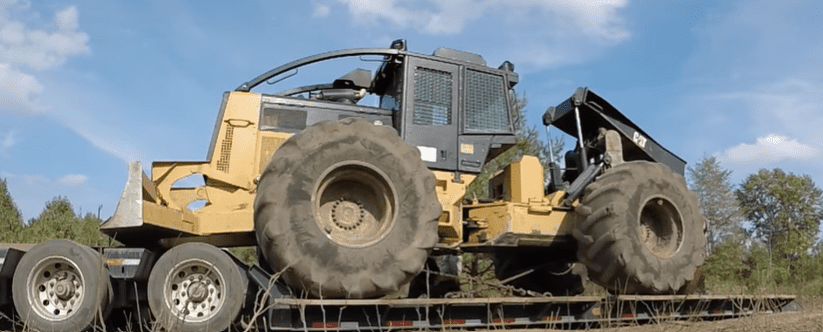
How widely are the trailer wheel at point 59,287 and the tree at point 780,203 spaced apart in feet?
124

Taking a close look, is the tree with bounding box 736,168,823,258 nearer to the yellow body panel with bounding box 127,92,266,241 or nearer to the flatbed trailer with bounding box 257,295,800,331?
the flatbed trailer with bounding box 257,295,800,331

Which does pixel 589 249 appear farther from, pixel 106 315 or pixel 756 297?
pixel 106 315

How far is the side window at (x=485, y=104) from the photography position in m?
8.44

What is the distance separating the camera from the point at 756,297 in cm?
872

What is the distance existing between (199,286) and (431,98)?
10.8 feet

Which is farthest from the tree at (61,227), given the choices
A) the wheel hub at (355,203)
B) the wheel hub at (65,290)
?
the wheel hub at (355,203)

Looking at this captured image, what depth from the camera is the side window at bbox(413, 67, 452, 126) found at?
8.17m

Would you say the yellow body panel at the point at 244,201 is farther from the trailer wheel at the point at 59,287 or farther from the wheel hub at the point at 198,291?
the wheel hub at the point at 198,291

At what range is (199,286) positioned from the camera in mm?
6555

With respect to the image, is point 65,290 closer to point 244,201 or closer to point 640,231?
point 244,201

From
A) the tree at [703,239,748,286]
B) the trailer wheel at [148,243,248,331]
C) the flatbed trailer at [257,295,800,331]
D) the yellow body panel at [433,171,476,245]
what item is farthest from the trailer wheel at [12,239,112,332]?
the tree at [703,239,748,286]

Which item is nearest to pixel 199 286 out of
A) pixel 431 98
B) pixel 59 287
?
pixel 59 287

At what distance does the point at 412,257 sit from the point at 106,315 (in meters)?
3.00

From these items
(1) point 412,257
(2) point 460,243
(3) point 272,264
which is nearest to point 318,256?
(3) point 272,264
